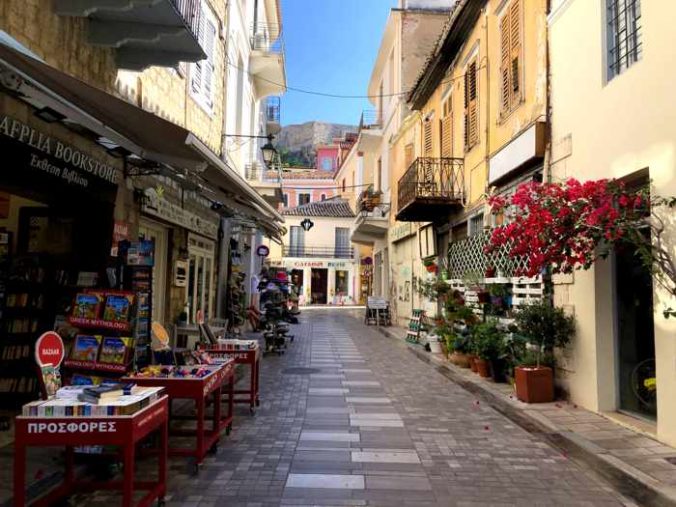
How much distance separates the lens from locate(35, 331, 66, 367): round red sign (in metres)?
3.60

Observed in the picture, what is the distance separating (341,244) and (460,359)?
99.7 ft

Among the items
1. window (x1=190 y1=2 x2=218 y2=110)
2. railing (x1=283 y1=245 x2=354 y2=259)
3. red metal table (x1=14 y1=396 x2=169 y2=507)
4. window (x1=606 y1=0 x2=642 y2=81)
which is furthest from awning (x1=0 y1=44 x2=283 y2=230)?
railing (x1=283 y1=245 x2=354 y2=259)

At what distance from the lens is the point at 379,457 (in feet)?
17.2

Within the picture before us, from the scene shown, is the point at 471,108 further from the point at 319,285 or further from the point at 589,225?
the point at 319,285

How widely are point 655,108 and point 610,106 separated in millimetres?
865

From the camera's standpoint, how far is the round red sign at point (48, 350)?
3.60 metres

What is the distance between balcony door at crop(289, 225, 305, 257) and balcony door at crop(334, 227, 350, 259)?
2548 millimetres

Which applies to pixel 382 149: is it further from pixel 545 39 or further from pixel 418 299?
pixel 545 39

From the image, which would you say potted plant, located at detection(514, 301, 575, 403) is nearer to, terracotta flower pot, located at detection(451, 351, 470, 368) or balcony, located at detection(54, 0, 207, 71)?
terracotta flower pot, located at detection(451, 351, 470, 368)

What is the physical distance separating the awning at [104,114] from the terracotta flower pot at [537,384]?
498 centimetres

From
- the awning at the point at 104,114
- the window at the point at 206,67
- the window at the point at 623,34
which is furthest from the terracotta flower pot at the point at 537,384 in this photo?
the window at the point at 206,67

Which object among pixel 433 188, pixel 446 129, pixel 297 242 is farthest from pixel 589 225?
pixel 297 242

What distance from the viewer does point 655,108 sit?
18.2ft

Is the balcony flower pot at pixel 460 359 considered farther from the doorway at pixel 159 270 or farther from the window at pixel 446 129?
the doorway at pixel 159 270
